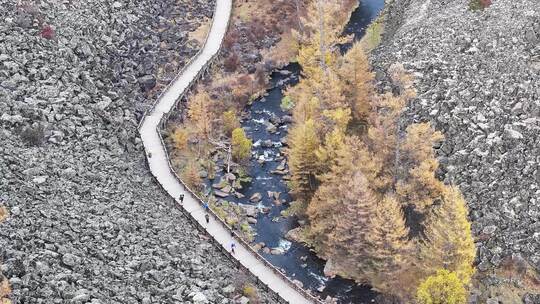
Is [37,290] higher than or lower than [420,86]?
higher

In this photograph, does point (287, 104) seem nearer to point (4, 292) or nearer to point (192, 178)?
point (192, 178)

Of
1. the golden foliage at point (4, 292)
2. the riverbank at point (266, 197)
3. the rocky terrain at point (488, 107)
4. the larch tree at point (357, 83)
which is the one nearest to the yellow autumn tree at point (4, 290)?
the golden foliage at point (4, 292)

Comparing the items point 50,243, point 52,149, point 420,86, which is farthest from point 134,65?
point 50,243

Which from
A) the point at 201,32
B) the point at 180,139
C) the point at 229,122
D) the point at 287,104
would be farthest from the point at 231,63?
the point at 180,139

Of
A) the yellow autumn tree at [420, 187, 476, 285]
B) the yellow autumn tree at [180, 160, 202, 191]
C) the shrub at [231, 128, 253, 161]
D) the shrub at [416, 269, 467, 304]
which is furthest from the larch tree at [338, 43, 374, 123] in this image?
the shrub at [416, 269, 467, 304]

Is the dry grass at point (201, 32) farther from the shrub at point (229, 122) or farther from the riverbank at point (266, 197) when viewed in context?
the shrub at point (229, 122)

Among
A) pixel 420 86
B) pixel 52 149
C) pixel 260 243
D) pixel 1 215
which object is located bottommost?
pixel 260 243

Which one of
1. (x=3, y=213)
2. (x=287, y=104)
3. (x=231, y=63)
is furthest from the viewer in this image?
(x=231, y=63)

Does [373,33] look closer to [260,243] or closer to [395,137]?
[395,137]
